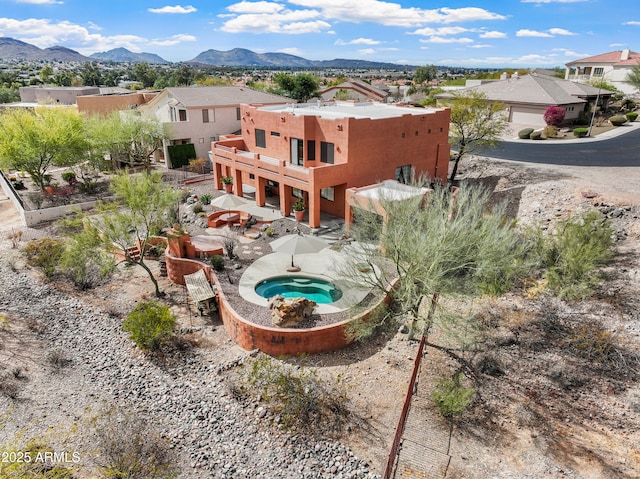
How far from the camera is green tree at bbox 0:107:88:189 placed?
110 feet

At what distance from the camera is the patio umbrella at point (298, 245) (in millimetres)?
22562

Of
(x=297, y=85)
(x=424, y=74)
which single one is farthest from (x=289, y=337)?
(x=424, y=74)

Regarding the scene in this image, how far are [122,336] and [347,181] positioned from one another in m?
17.2

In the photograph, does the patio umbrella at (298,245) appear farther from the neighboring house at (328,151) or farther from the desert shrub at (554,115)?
the desert shrub at (554,115)

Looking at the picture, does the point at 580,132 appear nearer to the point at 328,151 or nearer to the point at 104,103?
the point at 328,151

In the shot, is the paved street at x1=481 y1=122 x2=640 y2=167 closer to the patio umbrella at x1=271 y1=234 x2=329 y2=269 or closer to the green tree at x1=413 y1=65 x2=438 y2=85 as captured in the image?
the patio umbrella at x1=271 y1=234 x2=329 y2=269

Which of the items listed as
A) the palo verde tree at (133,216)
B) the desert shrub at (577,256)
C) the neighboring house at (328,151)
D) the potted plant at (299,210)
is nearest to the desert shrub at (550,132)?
the neighboring house at (328,151)

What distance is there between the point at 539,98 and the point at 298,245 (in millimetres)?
46610

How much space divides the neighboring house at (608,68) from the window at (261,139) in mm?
64065

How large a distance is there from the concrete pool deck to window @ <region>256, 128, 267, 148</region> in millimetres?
12864

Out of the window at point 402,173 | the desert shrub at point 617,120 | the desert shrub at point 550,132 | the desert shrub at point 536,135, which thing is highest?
the desert shrub at point 617,120

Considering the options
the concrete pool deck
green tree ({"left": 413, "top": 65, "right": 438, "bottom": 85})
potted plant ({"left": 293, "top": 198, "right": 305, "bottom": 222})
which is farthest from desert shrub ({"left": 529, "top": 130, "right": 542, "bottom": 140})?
green tree ({"left": 413, "top": 65, "right": 438, "bottom": 85})

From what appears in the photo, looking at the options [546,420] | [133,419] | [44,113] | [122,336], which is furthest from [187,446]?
[44,113]

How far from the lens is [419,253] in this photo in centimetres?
1598
